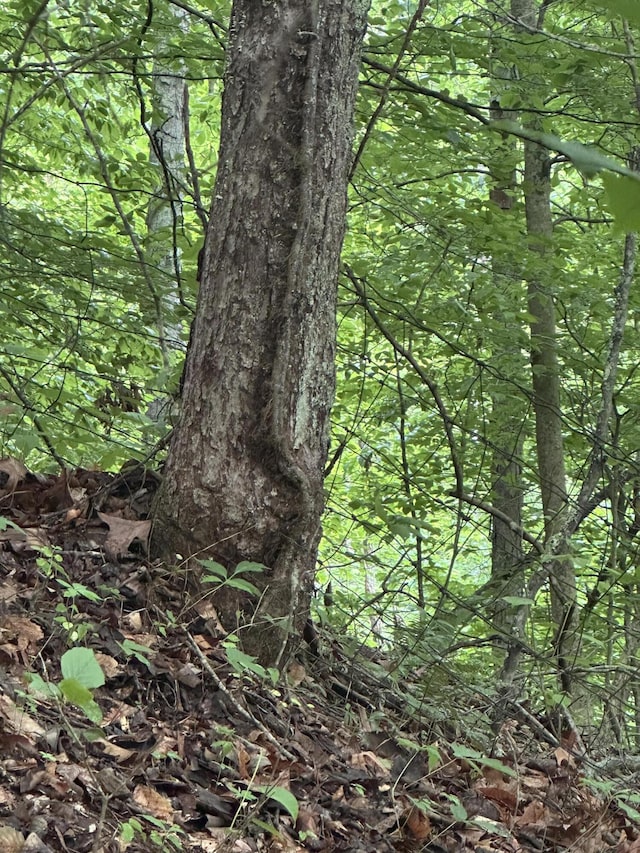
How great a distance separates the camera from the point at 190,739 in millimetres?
2334

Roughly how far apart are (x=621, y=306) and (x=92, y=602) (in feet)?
10.1

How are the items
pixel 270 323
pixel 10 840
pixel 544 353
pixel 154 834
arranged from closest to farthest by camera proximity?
pixel 10 840
pixel 154 834
pixel 270 323
pixel 544 353

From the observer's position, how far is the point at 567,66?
4641mm

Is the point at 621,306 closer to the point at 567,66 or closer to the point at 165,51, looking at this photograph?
the point at 567,66

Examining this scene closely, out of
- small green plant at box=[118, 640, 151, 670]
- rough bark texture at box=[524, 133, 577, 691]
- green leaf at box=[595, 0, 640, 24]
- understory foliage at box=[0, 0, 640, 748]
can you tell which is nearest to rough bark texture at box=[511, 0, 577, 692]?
rough bark texture at box=[524, 133, 577, 691]

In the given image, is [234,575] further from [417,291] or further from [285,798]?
[417,291]

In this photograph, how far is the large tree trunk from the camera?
2830 mm

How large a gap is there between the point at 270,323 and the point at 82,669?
149 centimetres

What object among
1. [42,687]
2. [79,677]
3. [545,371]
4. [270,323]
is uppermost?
[545,371]

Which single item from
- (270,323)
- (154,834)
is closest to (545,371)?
(270,323)

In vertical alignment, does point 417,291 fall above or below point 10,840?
above

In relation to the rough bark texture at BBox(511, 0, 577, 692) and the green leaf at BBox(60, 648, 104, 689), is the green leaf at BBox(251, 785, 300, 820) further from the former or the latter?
the rough bark texture at BBox(511, 0, 577, 692)

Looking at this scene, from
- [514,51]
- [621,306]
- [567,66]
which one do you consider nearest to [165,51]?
[514,51]

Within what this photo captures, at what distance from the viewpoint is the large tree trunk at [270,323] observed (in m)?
2.83
